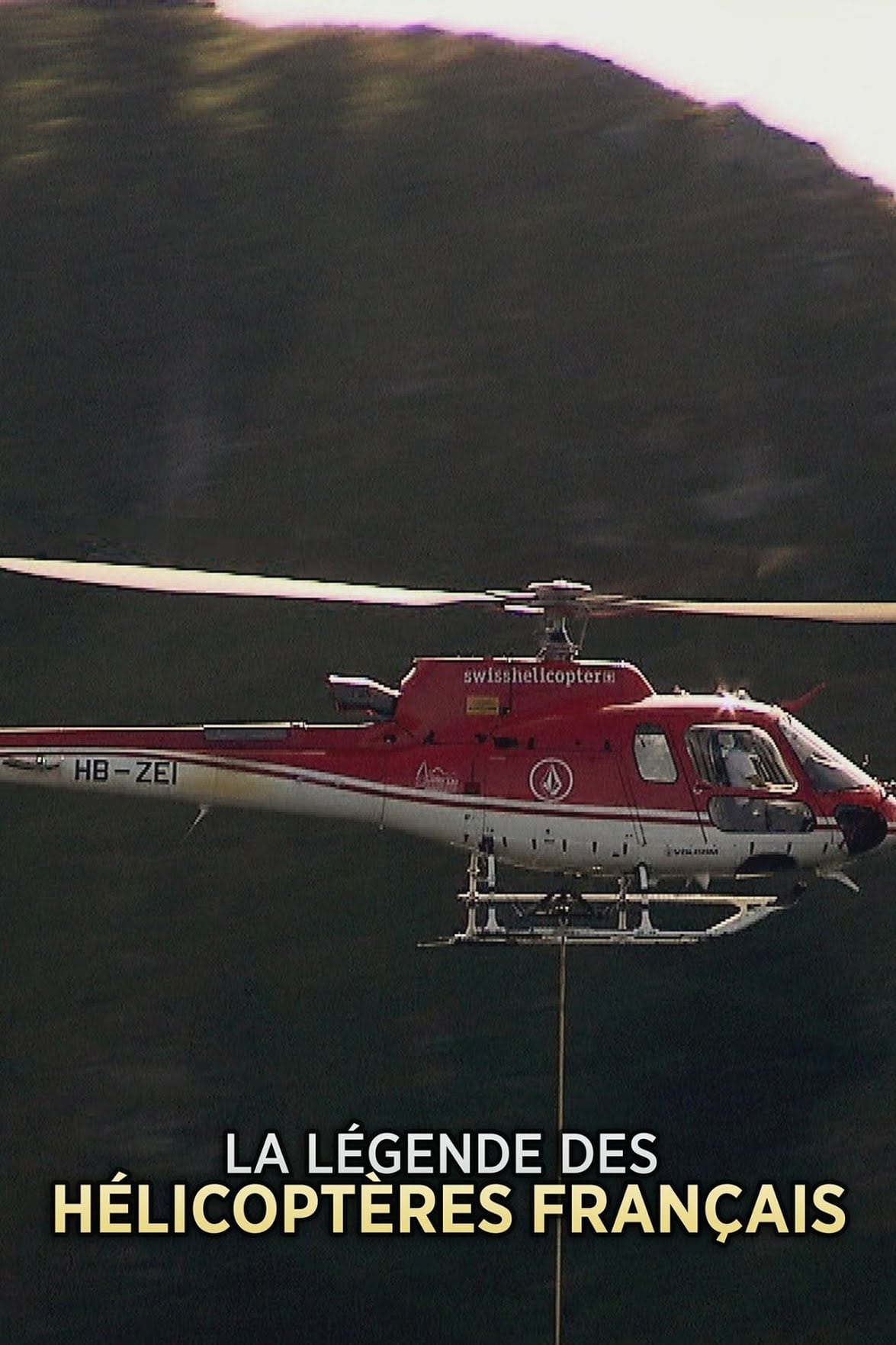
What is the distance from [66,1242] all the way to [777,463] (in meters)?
21.7

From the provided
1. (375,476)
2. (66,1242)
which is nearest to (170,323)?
(375,476)

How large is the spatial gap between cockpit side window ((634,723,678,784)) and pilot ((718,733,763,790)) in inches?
24.6

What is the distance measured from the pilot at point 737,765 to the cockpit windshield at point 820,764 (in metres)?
0.56

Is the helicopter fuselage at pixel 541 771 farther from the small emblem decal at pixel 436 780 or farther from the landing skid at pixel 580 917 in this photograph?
the landing skid at pixel 580 917

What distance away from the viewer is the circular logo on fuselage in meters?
31.8

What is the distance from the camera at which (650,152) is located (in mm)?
63812

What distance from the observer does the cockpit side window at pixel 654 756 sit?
31984 mm

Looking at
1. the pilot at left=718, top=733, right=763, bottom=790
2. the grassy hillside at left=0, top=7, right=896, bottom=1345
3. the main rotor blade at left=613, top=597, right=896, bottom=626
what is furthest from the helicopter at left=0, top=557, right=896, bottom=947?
the grassy hillside at left=0, top=7, right=896, bottom=1345

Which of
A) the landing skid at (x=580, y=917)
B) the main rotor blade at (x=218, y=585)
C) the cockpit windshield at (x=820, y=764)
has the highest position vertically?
the main rotor blade at (x=218, y=585)

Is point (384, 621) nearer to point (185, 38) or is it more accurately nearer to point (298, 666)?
point (298, 666)

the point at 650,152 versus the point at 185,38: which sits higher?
the point at 185,38

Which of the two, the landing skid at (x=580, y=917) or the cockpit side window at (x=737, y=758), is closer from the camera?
the landing skid at (x=580, y=917)

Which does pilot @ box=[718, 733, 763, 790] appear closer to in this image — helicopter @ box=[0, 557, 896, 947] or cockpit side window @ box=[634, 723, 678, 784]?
helicopter @ box=[0, 557, 896, 947]

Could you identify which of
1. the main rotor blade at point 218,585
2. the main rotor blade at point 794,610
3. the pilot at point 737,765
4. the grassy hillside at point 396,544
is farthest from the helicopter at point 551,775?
the grassy hillside at point 396,544
